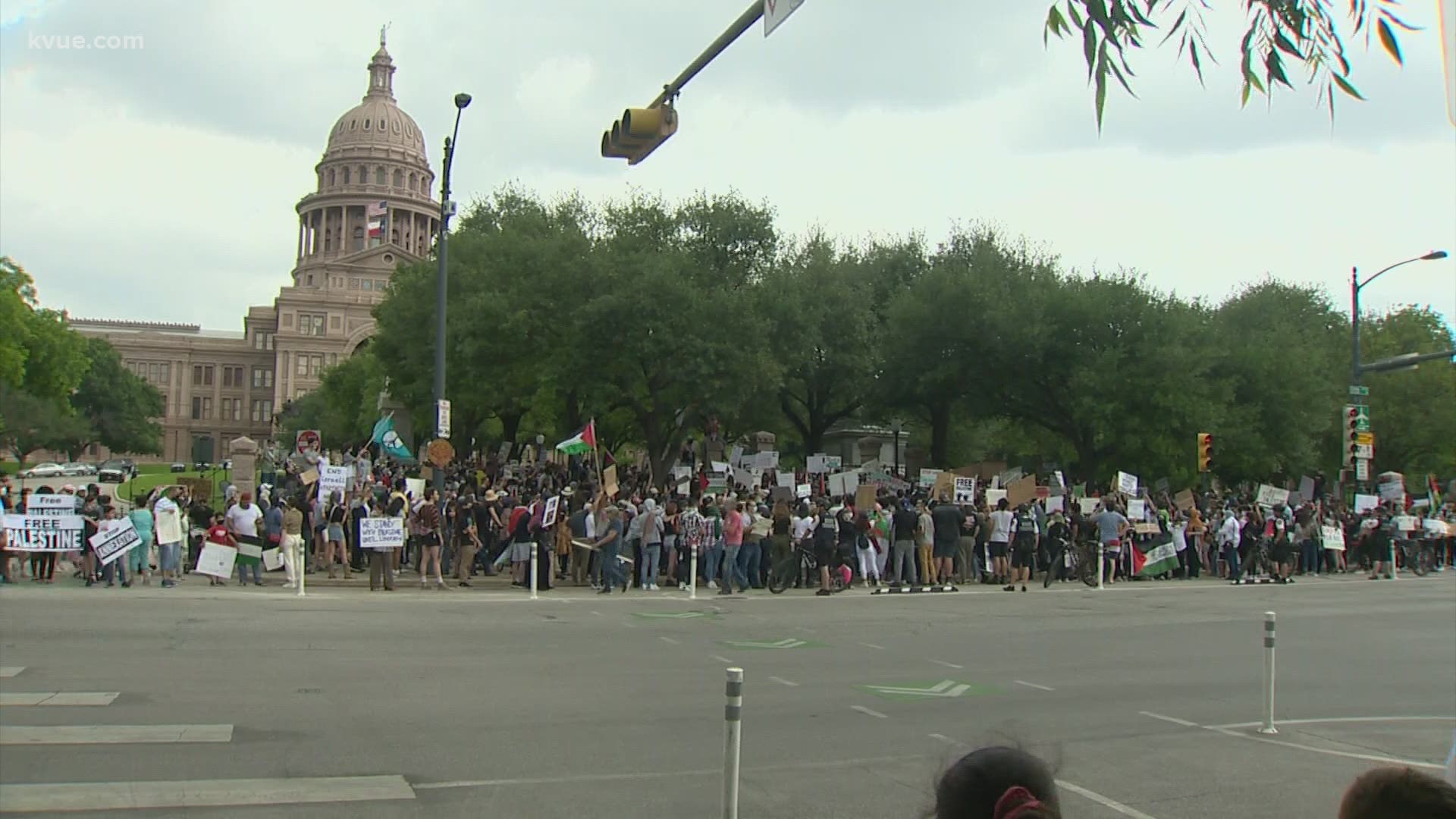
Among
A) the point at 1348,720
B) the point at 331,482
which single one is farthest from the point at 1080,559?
the point at 1348,720

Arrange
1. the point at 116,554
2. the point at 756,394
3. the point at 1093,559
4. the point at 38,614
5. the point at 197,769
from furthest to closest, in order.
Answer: the point at 756,394, the point at 1093,559, the point at 116,554, the point at 38,614, the point at 197,769

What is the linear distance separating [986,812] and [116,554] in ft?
65.7

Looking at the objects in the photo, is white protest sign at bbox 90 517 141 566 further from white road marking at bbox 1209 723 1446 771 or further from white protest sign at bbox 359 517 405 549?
white road marking at bbox 1209 723 1446 771

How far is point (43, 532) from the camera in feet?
64.3

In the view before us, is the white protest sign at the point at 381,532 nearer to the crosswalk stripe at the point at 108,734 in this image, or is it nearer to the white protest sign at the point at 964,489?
the crosswalk stripe at the point at 108,734

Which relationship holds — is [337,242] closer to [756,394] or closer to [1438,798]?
[756,394]

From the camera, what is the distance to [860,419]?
5203 cm

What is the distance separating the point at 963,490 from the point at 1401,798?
92.3ft

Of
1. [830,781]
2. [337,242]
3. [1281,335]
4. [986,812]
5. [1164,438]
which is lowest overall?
[830,781]

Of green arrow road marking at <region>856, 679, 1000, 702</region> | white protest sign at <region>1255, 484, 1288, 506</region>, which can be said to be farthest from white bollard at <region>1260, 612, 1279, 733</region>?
white protest sign at <region>1255, 484, 1288, 506</region>

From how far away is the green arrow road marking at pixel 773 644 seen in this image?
571 inches

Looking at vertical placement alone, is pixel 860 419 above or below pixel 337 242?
below

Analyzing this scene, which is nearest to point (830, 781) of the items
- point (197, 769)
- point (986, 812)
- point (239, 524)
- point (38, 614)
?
point (197, 769)

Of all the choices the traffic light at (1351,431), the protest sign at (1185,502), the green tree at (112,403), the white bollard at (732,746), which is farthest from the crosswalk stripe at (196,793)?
the green tree at (112,403)
